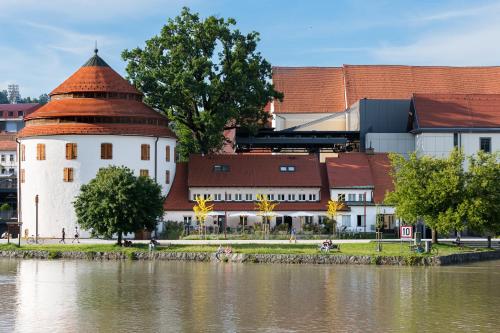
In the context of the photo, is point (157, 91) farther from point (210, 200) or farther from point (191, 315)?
point (191, 315)

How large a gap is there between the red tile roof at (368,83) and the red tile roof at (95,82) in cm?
2762

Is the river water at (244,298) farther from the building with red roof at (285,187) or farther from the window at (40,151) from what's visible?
the window at (40,151)

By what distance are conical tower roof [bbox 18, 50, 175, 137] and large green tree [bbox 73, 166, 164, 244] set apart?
1303 centimetres

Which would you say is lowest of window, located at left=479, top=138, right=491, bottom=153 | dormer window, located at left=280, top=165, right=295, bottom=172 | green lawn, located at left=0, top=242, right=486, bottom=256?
green lawn, located at left=0, top=242, right=486, bottom=256

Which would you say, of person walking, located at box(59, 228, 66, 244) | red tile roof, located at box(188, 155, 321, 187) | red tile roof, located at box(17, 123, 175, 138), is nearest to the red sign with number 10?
red tile roof, located at box(188, 155, 321, 187)

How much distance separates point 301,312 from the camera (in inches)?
1718

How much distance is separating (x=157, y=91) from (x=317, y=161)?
16.9 meters

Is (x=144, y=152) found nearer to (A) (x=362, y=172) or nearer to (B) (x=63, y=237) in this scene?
(B) (x=63, y=237)

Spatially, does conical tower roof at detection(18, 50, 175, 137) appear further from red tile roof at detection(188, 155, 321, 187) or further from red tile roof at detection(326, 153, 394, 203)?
red tile roof at detection(326, 153, 394, 203)

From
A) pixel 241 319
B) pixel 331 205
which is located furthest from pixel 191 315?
pixel 331 205

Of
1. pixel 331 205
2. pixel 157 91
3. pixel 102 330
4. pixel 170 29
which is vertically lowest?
pixel 102 330

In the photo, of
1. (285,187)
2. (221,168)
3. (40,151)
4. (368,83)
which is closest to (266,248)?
(285,187)

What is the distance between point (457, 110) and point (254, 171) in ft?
70.1

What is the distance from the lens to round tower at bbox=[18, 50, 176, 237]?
269ft
